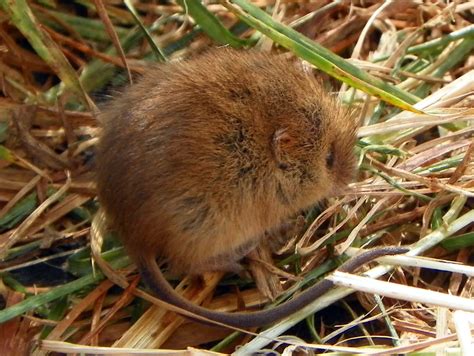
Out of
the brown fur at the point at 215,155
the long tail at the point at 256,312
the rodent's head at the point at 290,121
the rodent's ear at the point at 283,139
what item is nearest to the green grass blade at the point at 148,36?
the brown fur at the point at 215,155

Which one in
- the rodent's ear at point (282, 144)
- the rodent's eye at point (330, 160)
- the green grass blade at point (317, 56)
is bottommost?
the rodent's eye at point (330, 160)

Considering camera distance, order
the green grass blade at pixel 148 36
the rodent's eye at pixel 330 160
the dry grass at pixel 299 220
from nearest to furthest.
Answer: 1. the dry grass at pixel 299 220
2. the rodent's eye at pixel 330 160
3. the green grass blade at pixel 148 36

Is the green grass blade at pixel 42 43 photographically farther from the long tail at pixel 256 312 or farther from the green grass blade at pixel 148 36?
the long tail at pixel 256 312

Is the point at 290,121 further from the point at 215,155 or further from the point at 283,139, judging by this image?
the point at 215,155

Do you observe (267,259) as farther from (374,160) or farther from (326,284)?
(374,160)

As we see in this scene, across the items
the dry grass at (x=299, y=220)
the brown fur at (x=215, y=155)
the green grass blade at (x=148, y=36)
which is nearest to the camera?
the brown fur at (x=215, y=155)

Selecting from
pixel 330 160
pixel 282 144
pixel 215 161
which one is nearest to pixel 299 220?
pixel 330 160

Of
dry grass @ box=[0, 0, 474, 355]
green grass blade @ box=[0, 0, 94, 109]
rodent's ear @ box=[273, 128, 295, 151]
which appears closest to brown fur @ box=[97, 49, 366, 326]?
rodent's ear @ box=[273, 128, 295, 151]
